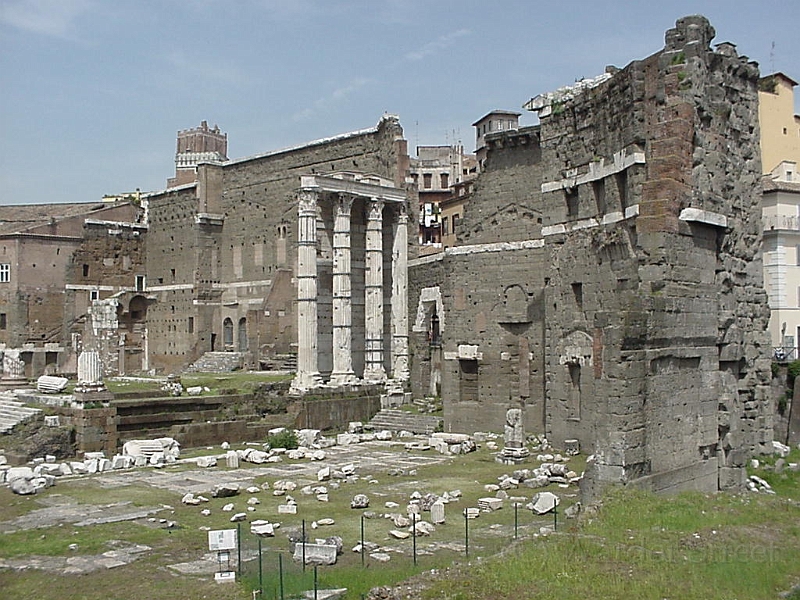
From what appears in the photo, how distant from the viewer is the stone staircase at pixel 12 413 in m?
26.8

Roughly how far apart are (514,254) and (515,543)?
14.4 m

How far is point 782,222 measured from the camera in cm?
2888

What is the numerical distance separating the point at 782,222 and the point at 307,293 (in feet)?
54.9

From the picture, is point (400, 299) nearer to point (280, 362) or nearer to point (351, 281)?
point (351, 281)

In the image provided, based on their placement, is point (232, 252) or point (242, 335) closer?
point (242, 335)

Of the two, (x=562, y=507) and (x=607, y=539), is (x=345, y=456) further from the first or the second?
(x=607, y=539)

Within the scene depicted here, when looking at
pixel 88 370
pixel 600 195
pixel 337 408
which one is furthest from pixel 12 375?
pixel 600 195

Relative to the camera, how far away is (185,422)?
28344mm

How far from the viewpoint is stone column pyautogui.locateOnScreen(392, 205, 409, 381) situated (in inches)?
1392

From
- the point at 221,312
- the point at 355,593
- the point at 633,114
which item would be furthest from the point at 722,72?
the point at 221,312

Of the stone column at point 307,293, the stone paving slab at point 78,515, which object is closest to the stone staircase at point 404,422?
the stone column at point 307,293

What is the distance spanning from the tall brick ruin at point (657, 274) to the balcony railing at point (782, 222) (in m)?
9.04

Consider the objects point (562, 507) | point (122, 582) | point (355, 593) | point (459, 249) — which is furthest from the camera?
point (459, 249)

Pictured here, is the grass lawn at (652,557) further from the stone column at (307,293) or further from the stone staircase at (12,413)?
the stone column at (307,293)
